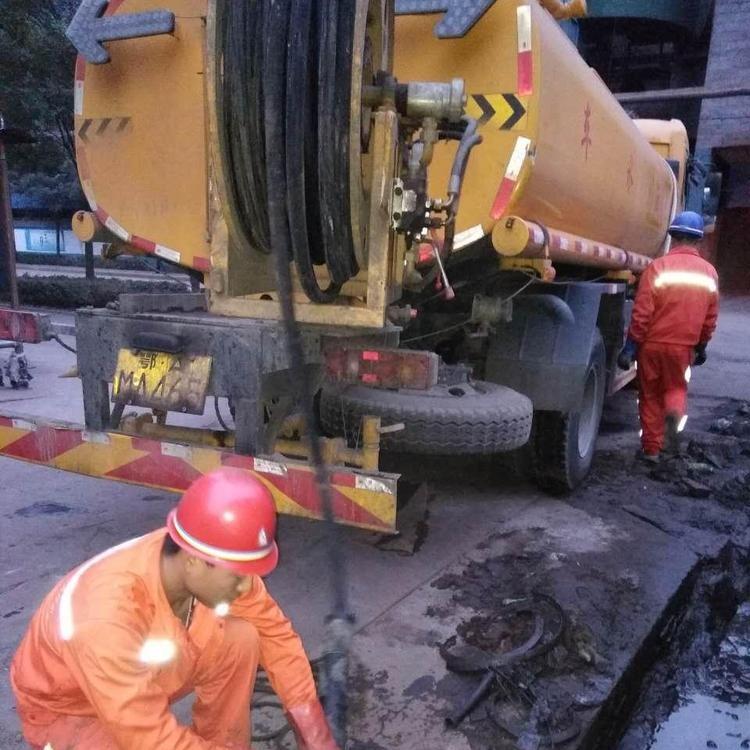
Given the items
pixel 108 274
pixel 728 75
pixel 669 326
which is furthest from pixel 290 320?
pixel 108 274

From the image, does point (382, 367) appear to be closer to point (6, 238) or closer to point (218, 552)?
point (218, 552)

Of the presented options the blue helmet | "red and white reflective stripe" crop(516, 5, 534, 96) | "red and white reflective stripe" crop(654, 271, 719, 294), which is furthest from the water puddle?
the blue helmet

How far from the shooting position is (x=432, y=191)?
11.0 feet

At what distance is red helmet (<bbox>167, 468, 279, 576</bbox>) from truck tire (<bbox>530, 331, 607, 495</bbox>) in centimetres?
299

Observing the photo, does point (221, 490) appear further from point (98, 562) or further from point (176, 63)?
point (176, 63)

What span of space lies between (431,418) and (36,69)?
397 inches

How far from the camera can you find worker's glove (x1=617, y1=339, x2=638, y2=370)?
6.15 metres

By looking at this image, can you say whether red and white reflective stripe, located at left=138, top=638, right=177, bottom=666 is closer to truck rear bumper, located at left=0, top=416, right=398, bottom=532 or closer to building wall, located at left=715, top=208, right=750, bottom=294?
truck rear bumper, located at left=0, top=416, right=398, bottom=532

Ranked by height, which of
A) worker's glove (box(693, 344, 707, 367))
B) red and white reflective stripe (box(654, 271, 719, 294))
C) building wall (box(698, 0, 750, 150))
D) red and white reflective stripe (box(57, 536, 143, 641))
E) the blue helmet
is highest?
building wall (box(698, 0, 750, 150))

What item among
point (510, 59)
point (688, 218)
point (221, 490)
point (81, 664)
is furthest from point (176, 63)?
point (688, 218)

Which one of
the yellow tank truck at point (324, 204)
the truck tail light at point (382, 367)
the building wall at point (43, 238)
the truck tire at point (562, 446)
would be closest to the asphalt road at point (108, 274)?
the building wall at point (43, 238)

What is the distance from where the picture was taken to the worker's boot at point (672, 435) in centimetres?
537

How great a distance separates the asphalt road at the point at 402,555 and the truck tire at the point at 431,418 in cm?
67

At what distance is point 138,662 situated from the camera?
1.60 meters
